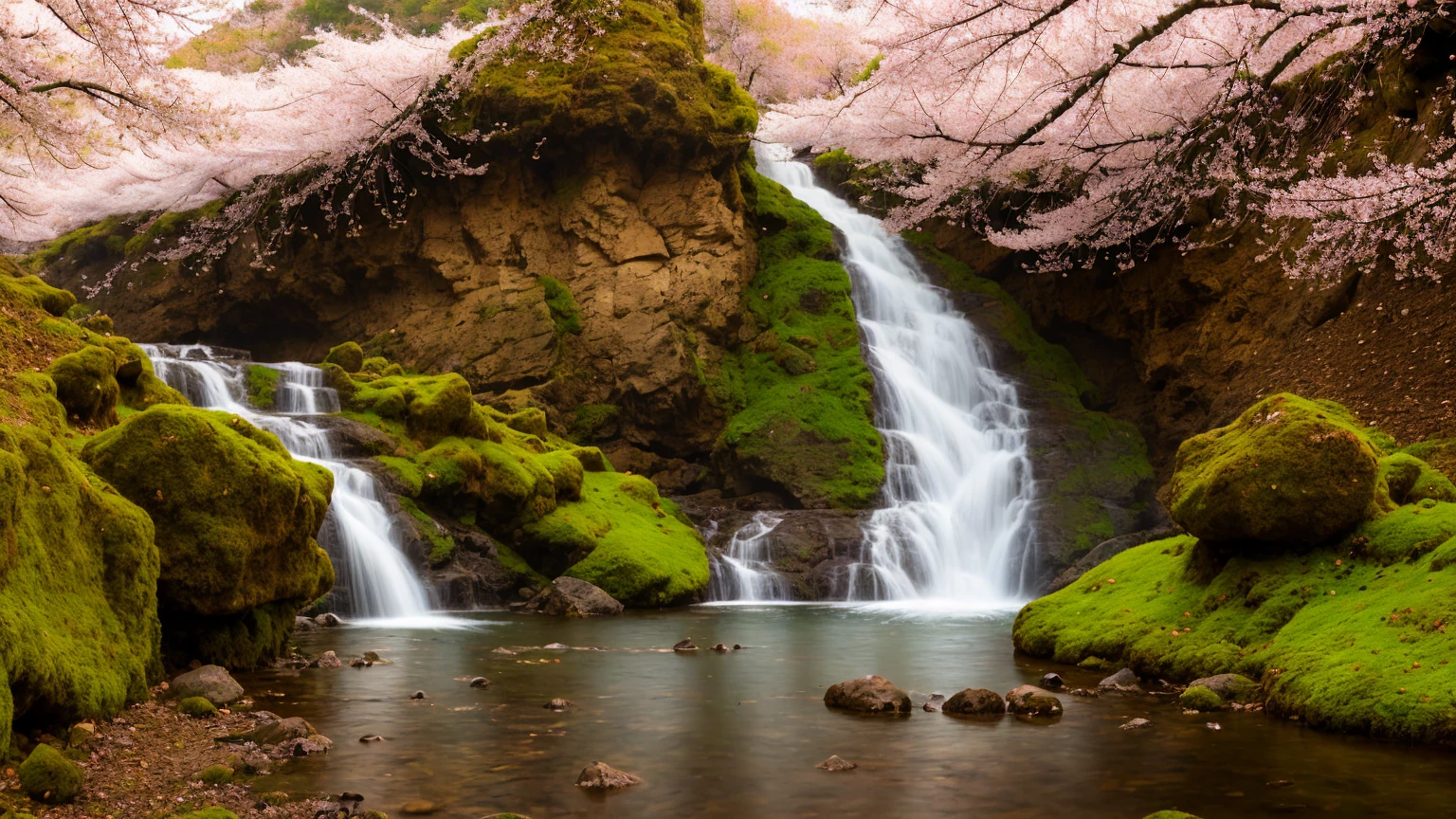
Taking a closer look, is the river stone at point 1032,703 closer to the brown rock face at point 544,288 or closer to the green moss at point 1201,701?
the green moss at point 1201,701

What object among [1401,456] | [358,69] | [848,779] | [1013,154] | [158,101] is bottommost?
[848,779]

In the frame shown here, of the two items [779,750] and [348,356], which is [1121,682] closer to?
[779,750]

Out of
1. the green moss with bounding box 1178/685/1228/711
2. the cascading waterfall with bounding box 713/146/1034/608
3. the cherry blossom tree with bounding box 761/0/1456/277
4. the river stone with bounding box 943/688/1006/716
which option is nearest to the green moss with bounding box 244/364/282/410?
the cherry blossom tree with bounding box 761/0/1456/277

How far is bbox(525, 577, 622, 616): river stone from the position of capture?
51.6 ft

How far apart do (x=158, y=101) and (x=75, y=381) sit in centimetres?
290

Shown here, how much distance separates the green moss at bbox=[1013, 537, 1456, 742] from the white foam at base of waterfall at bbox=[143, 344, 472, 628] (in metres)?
8.10

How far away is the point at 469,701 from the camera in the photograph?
8367 mm

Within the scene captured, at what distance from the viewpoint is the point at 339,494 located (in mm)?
15742

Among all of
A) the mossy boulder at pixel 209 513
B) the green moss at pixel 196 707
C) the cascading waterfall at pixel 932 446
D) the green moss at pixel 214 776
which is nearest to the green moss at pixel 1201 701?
the green moss at pixel 214 776

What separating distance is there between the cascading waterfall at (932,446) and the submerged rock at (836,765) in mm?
12958

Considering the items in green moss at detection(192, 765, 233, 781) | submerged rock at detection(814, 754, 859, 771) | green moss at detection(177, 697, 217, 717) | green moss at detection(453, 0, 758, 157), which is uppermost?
green moss at detection(453, 0, 758, 157)

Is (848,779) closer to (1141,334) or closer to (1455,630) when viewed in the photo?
(1455,630)

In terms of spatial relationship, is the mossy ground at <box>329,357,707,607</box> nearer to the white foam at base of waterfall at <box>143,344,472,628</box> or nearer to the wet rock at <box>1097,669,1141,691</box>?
the white foam at base of waterfall at <box>143,344,472,628</box>

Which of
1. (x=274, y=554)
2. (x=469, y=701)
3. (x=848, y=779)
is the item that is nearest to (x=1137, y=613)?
(x=848, y=779)
